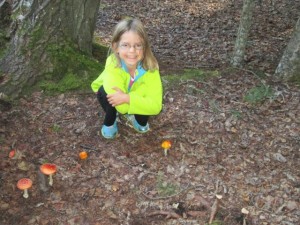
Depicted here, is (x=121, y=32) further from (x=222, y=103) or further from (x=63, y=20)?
(x=222, y=103)

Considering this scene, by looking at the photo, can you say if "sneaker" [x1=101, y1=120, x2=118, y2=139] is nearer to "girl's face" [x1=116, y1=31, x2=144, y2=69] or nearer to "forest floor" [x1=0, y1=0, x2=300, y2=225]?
"forest floor" [x1=0, y1=0, x2=300, y2=225]

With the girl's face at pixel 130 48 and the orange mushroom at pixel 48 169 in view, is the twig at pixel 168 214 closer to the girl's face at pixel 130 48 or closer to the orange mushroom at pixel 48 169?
the orange mushroom at pixel 48 169

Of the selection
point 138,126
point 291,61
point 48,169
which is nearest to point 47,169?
point 48,169

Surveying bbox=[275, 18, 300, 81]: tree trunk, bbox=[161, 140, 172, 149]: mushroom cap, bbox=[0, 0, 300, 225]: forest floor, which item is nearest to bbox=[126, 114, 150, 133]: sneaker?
bbox=[0, 0, 300, 225]: forest floor

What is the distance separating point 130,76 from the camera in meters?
4.38

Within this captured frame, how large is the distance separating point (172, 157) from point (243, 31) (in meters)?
2.77

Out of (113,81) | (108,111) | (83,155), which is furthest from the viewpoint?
(108,111)

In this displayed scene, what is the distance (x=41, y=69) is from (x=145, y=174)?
230cm

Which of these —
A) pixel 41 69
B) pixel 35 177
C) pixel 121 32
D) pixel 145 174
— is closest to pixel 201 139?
pixel 145 174

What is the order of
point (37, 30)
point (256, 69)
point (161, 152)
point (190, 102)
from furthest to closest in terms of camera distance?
point (256, 69)
point (190, 102)
point (37, 30)
point (161, 152)

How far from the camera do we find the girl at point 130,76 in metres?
4.01

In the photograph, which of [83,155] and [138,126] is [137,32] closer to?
[138,126]

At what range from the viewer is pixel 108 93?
420cm

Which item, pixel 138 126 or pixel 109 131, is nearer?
pixel 109 131
